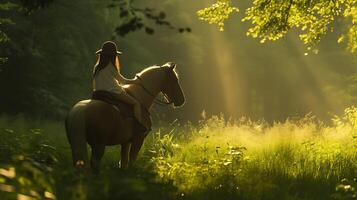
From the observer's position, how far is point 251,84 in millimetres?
41469

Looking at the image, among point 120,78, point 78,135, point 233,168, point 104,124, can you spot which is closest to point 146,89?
point 120,78

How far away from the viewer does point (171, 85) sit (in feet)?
29.2

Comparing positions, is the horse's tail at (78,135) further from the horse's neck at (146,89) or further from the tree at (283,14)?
the tree at (283,14)

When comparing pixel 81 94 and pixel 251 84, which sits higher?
pixel 251 84

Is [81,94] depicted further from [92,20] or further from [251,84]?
[251,84]

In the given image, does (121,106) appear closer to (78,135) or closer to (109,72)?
(109,72)

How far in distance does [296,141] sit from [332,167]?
210 centimetres

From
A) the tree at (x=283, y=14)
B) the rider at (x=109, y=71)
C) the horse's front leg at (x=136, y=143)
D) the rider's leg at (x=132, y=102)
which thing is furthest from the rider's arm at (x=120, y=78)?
the tree at (x=283, y=14)

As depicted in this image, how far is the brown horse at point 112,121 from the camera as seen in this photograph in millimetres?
6895

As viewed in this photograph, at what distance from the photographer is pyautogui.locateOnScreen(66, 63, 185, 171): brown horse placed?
689 centimetres

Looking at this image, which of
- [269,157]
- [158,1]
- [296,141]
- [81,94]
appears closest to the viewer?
[269,157]

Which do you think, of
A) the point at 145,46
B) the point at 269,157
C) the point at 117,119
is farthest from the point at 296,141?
the point at 145,46

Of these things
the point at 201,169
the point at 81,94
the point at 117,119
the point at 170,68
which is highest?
the point at 81,94

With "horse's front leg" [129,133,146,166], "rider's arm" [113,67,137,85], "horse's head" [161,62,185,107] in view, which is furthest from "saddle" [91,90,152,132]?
"horse's head" [161,62,185,107]
